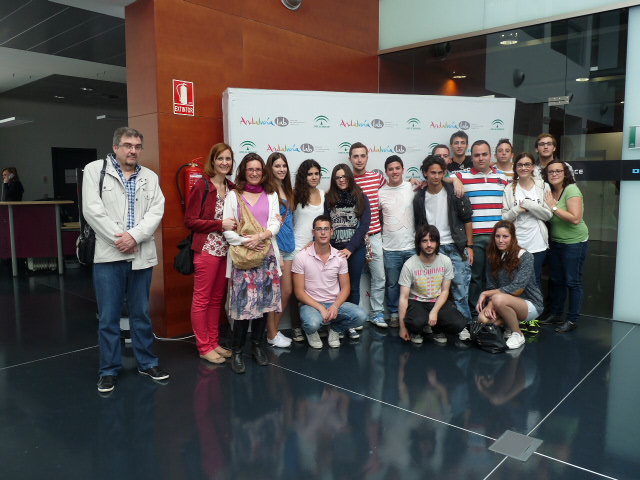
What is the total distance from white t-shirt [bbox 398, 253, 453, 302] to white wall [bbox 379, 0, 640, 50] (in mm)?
2764

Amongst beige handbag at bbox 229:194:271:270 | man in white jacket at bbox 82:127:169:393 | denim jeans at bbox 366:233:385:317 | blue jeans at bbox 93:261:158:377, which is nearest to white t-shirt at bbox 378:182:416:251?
denim jeans at bbox 366:233:385:317

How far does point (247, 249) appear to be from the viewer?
11.0 feet

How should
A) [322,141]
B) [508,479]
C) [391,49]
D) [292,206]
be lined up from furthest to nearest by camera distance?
[391,49]
[322,141]
[292,206]
[508,479]

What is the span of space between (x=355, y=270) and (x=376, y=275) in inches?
11.7

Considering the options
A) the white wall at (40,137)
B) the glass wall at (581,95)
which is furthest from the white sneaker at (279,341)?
the white wall at (40,137)

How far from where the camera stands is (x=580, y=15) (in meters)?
4.68

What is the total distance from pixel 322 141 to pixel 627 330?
3163 mm

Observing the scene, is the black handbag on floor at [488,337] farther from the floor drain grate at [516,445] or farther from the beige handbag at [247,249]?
the beige handbag at [247,249]

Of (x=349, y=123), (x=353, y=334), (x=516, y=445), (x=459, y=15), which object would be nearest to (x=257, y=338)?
(x=353, y=334)

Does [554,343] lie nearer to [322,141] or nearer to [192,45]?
[322,141]

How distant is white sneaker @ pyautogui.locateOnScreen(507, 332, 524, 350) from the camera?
152 inches

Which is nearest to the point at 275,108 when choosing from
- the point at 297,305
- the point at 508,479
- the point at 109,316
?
the point at 297,305

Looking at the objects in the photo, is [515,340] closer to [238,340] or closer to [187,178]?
[238,340]

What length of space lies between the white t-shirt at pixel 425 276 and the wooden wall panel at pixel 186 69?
6.01 ft
